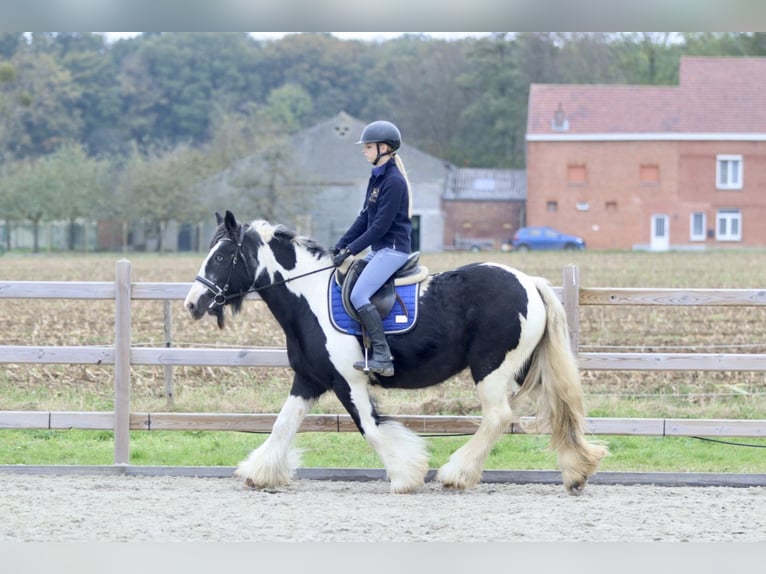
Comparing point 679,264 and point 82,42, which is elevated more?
point 82,42

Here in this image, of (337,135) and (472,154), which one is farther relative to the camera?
(472,154)

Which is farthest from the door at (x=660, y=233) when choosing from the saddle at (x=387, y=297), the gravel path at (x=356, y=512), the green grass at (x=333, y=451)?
the saddle at (x=387, y=297)

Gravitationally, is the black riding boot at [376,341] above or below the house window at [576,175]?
below

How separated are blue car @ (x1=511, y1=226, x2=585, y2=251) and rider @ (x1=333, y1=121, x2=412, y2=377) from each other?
52.3m

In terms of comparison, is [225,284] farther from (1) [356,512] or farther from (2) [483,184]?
(2) [483,184]

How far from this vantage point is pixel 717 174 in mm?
61250

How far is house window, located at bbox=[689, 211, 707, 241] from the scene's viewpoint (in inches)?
2411

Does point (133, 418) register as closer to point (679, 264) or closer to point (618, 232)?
point (679, 264)

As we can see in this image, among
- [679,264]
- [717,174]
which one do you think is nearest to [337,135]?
[717,174]

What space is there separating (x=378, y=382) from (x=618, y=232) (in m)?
56.9

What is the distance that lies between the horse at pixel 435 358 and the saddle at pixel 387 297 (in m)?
0.06

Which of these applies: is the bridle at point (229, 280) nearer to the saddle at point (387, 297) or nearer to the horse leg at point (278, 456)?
the saddle at point (387, 297)

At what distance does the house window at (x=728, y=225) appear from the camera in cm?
6112

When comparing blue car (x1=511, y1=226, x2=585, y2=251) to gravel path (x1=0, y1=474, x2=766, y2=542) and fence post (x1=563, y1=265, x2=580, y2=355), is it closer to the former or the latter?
fence post (x1=563, y1=265, x2=580, y2=355)
